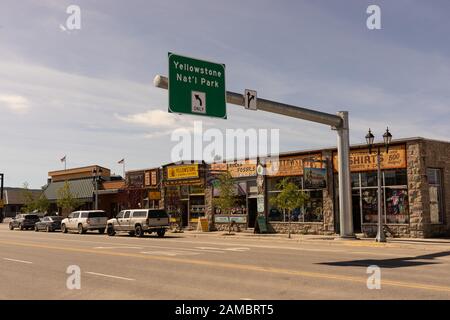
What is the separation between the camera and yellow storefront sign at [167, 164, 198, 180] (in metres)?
41.9

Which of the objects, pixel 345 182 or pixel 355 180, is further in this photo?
pixel 355 180

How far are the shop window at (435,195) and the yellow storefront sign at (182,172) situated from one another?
736 inches

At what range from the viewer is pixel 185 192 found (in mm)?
43375

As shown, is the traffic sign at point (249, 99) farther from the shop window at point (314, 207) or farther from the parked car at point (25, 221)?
the parked car at point (25, 221)

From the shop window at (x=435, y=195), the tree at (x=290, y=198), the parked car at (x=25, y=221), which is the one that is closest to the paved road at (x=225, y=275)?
the shop window at (x=435, y=195)

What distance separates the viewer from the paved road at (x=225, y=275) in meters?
10.4

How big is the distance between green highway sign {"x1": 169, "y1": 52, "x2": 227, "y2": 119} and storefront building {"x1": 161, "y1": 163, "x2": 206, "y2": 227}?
19936 millimetres

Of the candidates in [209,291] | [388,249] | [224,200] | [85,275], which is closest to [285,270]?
[209,291]

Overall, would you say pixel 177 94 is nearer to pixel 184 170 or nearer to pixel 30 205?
pixel 184 170

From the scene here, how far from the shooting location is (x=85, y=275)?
13.7 metres

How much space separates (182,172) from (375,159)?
18121 millimetres

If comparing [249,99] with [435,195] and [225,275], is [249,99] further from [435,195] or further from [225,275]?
[435,195]

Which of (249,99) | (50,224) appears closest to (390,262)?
(249,99)

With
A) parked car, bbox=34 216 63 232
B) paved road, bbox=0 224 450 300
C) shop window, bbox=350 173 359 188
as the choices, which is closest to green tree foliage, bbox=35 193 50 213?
parked car, bbox=34 216 63 232
